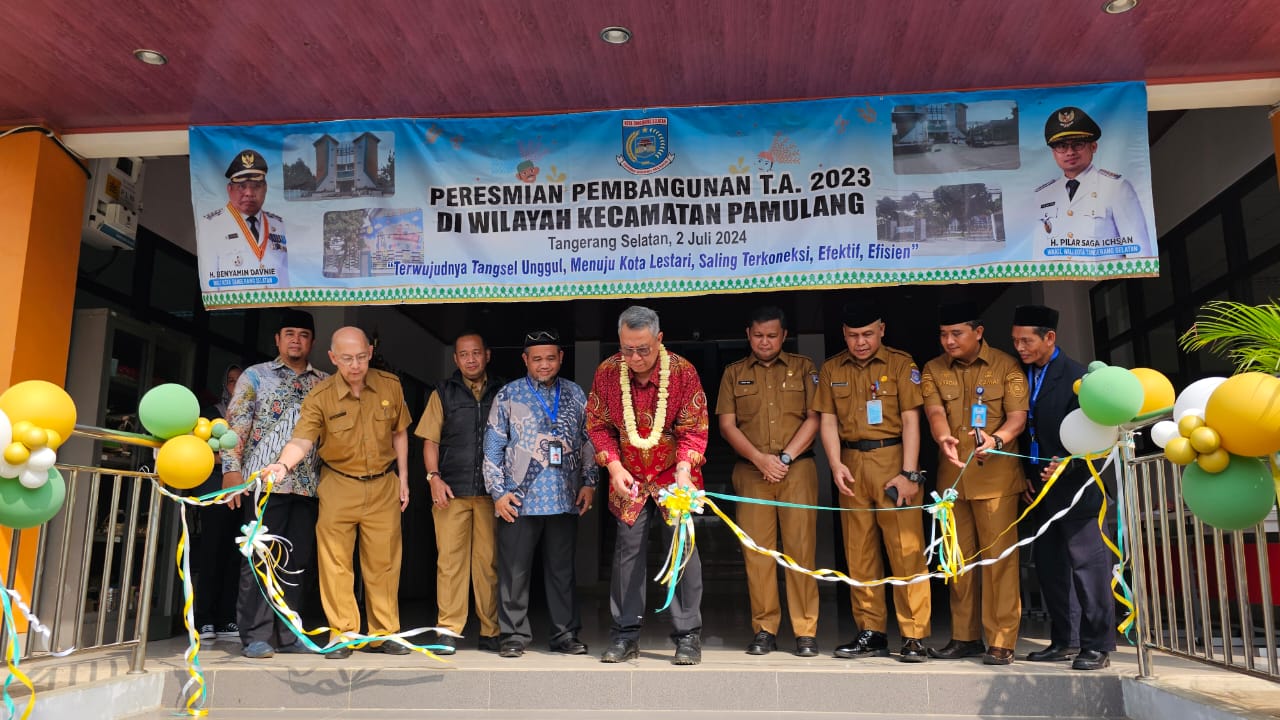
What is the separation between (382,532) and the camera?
14.6 feet

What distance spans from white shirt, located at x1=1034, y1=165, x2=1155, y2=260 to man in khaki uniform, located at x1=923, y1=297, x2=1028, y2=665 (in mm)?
558

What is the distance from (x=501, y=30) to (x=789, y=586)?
2.92m

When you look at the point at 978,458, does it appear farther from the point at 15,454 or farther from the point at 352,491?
the point at 15,454

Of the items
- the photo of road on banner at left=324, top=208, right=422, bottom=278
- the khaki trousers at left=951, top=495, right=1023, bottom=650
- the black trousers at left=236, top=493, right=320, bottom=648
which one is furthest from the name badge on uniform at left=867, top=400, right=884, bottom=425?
the black trousers at left=236, top=493, right=320, bottom=648

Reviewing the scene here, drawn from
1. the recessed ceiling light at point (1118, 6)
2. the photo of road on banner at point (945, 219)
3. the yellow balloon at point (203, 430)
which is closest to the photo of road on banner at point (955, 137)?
the photo of road on banner at point (945, 219)

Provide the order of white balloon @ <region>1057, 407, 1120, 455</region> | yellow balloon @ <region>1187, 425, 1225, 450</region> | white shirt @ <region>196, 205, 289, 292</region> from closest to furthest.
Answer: yellow balloon @ <region>1187, 425, 1225, 450</region>, white balloon @ <region>1057, 407, 1120, 455</region>, white shirt @ <region>196, 205, 289, 292</region>

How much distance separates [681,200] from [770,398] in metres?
1.11

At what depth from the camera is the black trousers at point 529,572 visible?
4359 millimetres

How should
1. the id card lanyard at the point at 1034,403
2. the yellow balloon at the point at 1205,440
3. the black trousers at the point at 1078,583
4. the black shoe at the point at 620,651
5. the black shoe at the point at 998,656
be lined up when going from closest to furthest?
the yellow balloon at the point at 1205,440, the black trousers at the point at 1078,583, the black shoe at the point at 998,656, the black shoe at the point at 620,651, the id card lanyard at the point at 1034,403

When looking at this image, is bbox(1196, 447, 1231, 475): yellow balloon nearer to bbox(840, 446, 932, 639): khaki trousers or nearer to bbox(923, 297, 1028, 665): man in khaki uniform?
bbox(923, 297, 1028, 665): man in khaki uniform

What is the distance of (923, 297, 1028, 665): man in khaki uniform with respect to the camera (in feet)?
13.2

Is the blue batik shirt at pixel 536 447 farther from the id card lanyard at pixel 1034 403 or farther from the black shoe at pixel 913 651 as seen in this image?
the id card lanyard at pixel 1034 403

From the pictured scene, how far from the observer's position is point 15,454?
2.72 meters

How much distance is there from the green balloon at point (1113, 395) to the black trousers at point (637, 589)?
5.97 ft
